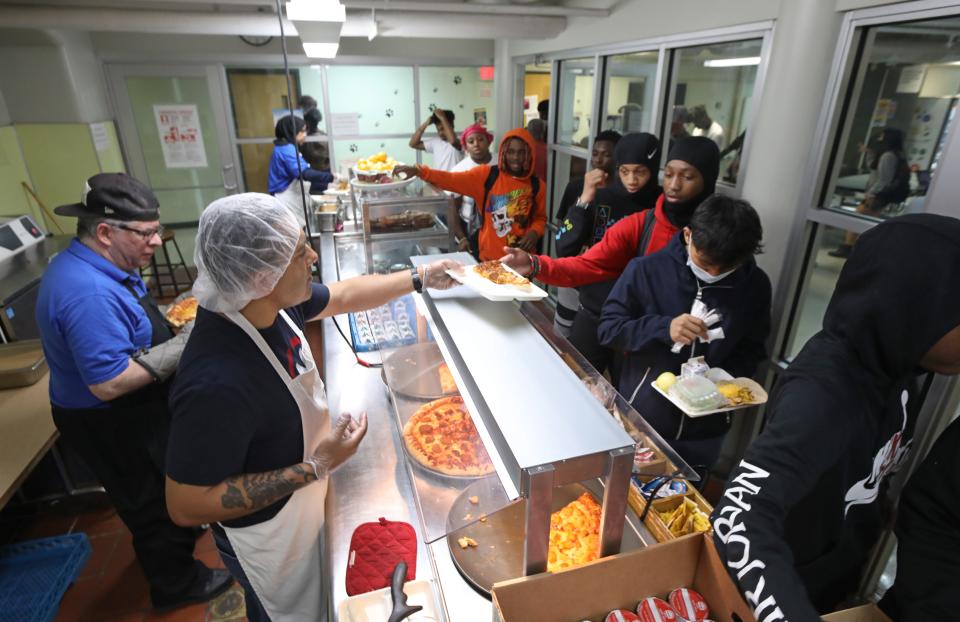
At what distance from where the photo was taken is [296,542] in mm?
1730

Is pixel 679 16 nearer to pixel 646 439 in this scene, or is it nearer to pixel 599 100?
pixel 599 100

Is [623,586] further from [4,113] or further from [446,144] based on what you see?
[4,113]

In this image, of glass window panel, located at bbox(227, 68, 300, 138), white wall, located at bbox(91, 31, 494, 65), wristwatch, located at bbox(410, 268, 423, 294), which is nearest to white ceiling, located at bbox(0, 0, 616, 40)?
white wall, located at bbox(91, 31, 494, 65)

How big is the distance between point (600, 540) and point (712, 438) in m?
1.37

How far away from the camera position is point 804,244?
2.73 metres

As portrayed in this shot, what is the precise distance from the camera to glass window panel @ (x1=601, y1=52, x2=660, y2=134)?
4.41 meters

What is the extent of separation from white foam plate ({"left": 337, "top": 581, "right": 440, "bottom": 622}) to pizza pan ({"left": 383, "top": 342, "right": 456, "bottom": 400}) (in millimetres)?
737

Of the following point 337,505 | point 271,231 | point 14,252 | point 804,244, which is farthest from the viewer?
point 14,252

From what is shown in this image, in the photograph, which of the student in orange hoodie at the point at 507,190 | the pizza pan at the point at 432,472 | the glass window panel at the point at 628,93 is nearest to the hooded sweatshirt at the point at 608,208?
the student in orange hoodie at the point at 507,190

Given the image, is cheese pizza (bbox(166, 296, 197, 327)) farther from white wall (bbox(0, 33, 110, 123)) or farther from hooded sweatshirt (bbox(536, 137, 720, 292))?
white wall (bbox(0, 33, 110, 123))

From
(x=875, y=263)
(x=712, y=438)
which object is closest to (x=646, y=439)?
(x=875, y=263)

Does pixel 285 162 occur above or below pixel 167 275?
above

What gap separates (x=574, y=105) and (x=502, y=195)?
229 cm

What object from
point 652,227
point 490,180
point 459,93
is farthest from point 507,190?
point 459,93
